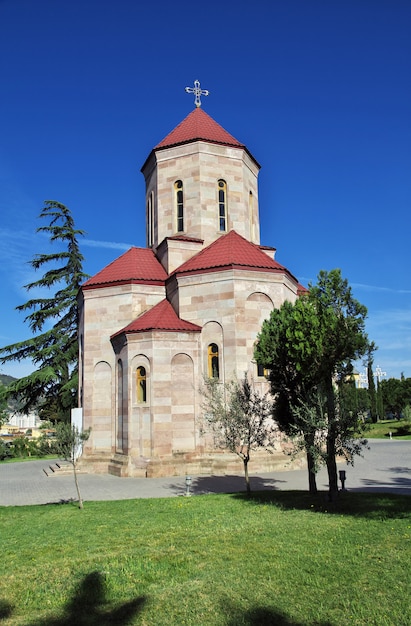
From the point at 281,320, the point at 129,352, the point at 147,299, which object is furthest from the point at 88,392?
the point at 281,320

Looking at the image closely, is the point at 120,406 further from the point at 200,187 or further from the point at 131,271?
the point at 200,187

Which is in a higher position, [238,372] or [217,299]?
[217,299]

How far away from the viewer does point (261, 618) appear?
514 cm

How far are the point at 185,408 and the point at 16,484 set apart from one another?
6974mm

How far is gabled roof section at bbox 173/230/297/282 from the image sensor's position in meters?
19.3

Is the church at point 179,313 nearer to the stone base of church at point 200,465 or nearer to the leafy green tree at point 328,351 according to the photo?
the stone base of church at point 200,465

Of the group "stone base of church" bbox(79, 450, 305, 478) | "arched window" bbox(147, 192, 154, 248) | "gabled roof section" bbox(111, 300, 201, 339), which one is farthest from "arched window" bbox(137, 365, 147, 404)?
"arched window" bbox(147, 192, 154, 248)

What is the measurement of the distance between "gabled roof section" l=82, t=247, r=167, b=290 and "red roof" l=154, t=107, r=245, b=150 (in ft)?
18.6

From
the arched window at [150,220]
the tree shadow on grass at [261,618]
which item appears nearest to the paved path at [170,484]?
the tree shadow on grass at [261,618]

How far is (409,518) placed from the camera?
8.99 m

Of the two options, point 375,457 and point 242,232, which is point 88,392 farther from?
point 375,457

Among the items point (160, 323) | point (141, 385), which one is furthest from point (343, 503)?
point (160, 323)

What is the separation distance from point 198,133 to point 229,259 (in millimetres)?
8214

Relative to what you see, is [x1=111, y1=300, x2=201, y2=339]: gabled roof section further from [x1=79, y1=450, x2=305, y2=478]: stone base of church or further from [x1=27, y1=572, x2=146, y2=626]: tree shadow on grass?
[x1=27, y1=572, x2=146, y2=626]: tree shadow on grass
